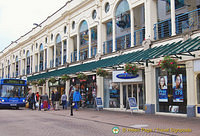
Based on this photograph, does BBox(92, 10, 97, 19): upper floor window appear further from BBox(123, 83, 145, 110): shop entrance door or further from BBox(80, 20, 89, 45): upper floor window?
BBox(123, 83, 145, 110): shop entrance door

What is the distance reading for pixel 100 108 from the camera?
65.2 feet

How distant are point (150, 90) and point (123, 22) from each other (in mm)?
6660

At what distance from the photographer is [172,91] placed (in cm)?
1398

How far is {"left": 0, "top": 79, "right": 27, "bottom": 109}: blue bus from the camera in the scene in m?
20.8

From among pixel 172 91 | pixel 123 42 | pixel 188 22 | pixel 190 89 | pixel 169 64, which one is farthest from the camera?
pixel 123 42

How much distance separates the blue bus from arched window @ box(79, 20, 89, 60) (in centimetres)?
658

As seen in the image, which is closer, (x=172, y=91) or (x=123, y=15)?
(x=172, y=91)

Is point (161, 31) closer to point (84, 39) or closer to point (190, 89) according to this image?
point (190, 89)

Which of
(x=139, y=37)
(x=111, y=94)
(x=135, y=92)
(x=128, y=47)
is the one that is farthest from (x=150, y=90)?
(x=111, y=94)

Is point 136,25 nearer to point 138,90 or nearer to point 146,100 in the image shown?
point 138,90

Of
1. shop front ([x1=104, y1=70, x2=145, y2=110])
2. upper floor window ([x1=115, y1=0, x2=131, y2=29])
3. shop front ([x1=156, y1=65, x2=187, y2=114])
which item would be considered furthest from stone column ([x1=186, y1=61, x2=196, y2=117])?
upper floor window ([x1=115, y1=0, x2=131, y2=29])

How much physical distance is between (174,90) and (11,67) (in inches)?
1660

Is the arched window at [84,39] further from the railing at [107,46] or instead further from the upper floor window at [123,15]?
the upper floor window at [123,15]

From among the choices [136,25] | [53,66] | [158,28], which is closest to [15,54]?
[53,66]
